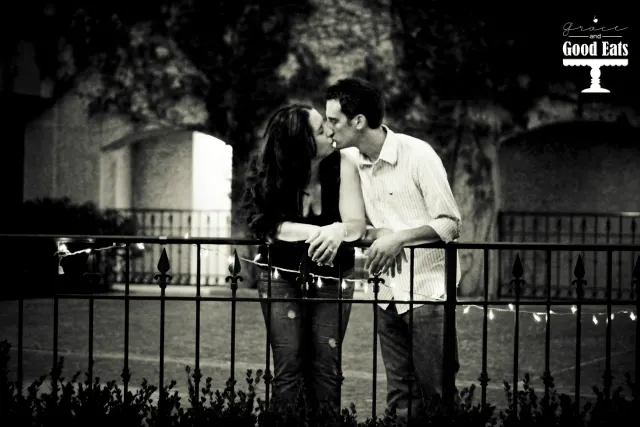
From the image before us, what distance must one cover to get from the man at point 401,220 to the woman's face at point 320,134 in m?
0.04

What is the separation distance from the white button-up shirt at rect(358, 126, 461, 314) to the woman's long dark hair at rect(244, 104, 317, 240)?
11.7 inches

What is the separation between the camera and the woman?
4.82m

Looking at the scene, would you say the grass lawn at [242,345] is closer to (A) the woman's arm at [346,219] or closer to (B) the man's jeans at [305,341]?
(B) the man's jeans at [305,341]

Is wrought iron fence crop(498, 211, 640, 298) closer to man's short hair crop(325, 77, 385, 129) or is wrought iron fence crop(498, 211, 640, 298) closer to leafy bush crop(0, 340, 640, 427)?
leafy bush crop(0, 340, 640, 427)

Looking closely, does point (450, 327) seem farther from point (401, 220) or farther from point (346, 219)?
point (346, 219)

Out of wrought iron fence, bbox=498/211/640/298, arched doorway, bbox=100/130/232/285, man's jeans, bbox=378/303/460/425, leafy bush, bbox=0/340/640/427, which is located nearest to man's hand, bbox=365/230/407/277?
man's jeans, bbox=378/303/460/425

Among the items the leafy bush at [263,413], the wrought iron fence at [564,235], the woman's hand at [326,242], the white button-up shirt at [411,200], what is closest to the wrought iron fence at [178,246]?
the wrought iron fence at [564,235]

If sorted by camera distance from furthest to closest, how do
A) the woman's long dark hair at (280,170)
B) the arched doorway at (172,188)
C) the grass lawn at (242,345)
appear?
the arched doorway at (172,188)
the grass lawn at (242,345)
the woman's long dark hair at (280,170)

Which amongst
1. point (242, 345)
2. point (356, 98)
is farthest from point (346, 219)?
point (242, 345)

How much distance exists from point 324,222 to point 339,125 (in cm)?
48

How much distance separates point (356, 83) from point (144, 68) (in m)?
13.6

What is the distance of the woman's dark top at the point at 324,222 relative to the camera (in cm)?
491

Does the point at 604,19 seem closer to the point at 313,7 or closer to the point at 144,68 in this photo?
the point at 313,7

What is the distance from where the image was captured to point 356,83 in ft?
15.6
